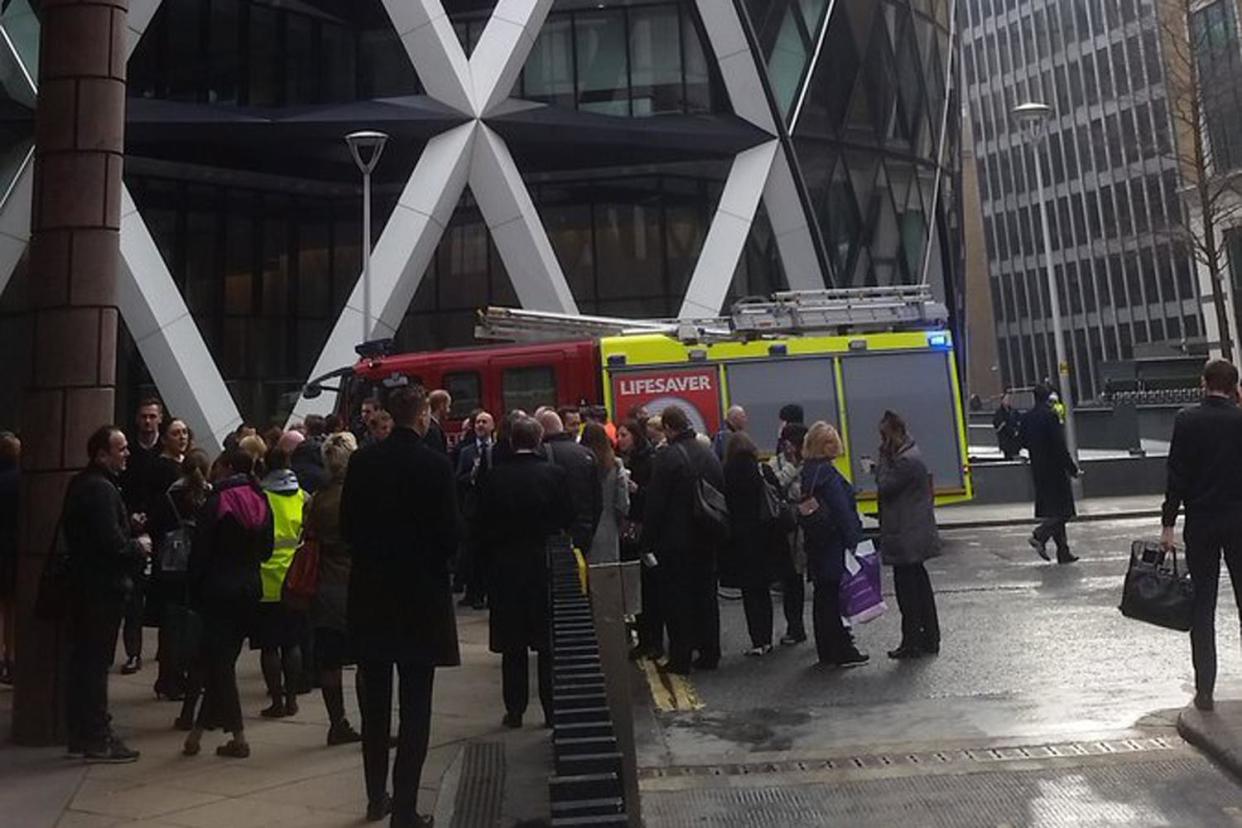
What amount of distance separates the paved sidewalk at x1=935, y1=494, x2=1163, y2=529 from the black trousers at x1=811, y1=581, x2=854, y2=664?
1072cm

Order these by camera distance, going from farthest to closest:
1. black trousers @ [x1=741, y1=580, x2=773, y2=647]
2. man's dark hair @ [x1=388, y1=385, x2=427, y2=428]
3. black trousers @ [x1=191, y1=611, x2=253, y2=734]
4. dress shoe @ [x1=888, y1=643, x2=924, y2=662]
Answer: black trousers @ [x1=741, y1=580, x2=773, y2=647], dress shoe @ [x1=888, y1=643, x2=924, y2=662], black trousers @ [x1=191, y1=611, x2=253, y2=734], man's dark hair @ [x1=388, y1=385, x2=427, y2=428]

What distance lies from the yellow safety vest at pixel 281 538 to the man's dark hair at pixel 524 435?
156 cm

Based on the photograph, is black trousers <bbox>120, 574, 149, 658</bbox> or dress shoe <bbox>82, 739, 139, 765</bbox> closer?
dress shoe <bbox>82, 739, 139, 765</bbox>

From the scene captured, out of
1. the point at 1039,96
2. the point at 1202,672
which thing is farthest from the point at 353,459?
the point at 1039,96

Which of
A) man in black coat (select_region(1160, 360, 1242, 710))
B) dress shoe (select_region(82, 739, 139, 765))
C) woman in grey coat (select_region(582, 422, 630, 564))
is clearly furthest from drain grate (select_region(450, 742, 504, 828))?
man in black coat (select_region(1160, 360, 1242, 710))

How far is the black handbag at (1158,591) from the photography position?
20.4ft

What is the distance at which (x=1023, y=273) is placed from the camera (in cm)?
8812

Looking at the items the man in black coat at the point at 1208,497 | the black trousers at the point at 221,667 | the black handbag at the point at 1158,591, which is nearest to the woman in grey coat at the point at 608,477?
the black trousers at the point at 221,667

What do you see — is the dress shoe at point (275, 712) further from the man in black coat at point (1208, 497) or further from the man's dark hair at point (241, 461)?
the man in black coat at point (1208, 497)

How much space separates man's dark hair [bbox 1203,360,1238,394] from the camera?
20.7 ft

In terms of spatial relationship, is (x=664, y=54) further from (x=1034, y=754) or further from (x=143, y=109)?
(x=1034, y=754)

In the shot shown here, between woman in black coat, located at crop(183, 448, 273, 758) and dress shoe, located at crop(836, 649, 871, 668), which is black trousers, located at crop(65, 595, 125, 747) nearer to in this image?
woman in black coat, located at crop(183, 448, 273, 758)

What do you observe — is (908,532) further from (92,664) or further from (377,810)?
(92,664)

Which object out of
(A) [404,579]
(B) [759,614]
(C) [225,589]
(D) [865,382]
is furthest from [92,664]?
(D) [865,382]
